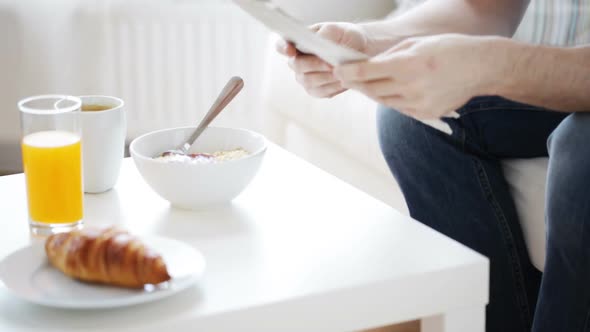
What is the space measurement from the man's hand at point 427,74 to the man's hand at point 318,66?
15 cm

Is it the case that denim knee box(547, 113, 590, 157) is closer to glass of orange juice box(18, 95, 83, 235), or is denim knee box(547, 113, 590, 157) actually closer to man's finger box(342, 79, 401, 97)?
man's finger box(342, 79, 401, 97)

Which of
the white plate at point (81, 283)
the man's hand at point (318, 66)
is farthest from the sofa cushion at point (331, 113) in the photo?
the white plate at point (81, 283)

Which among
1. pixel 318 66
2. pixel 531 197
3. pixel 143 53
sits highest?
pixel 318 66

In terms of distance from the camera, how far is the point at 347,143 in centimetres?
198

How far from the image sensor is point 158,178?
1048 mm

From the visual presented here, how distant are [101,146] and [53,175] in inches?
6.7

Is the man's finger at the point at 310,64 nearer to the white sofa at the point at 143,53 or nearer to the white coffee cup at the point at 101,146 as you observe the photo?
the white coffee cup at the point at 101,146

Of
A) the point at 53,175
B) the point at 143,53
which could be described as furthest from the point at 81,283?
the point at 143,53

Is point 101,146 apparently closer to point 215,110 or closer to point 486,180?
point 215,110

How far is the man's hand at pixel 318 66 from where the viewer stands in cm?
117

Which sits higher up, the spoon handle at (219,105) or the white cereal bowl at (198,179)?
the spoon handle at (219,105)

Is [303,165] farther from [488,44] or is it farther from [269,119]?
[269,119]

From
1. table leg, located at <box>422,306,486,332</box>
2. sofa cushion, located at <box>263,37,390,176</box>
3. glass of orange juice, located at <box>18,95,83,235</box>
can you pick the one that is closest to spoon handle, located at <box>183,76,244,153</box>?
glass of orange juice, located at <box>18,95,83,235</box>

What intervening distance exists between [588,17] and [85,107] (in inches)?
42.3
